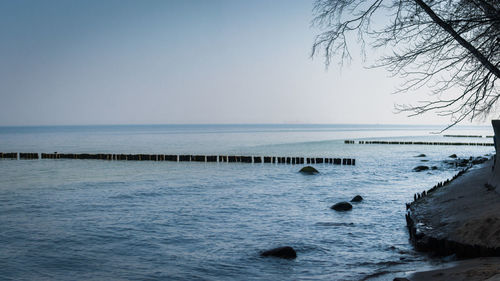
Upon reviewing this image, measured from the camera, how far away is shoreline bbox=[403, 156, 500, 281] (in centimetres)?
761

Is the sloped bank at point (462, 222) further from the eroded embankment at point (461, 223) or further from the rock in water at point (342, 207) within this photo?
the rock in water at point (342, 207)

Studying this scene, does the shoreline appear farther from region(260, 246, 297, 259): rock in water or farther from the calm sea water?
region(260, 246, 297, 259): rock in water

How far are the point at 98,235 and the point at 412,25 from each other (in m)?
11.4

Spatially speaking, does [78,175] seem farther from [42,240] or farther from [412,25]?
[412,25]

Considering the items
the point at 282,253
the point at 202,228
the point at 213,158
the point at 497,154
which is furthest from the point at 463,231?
the point at 213,158

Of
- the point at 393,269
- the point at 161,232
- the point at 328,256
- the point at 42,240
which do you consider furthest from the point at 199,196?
the point at 393,269

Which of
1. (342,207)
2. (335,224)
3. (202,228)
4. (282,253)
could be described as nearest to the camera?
(282,253)

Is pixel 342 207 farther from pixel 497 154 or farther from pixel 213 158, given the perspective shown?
pixel 213 158

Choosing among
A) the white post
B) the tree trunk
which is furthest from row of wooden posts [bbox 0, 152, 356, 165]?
the tree trunk

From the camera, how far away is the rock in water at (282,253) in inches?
425

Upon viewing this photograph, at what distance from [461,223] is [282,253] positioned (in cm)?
458

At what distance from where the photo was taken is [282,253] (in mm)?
10852

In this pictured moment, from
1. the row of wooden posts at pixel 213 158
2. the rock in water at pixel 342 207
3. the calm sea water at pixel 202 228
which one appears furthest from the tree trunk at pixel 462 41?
the row of wooden posts at pixel 213 158

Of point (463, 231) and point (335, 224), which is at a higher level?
point (463, 231)
